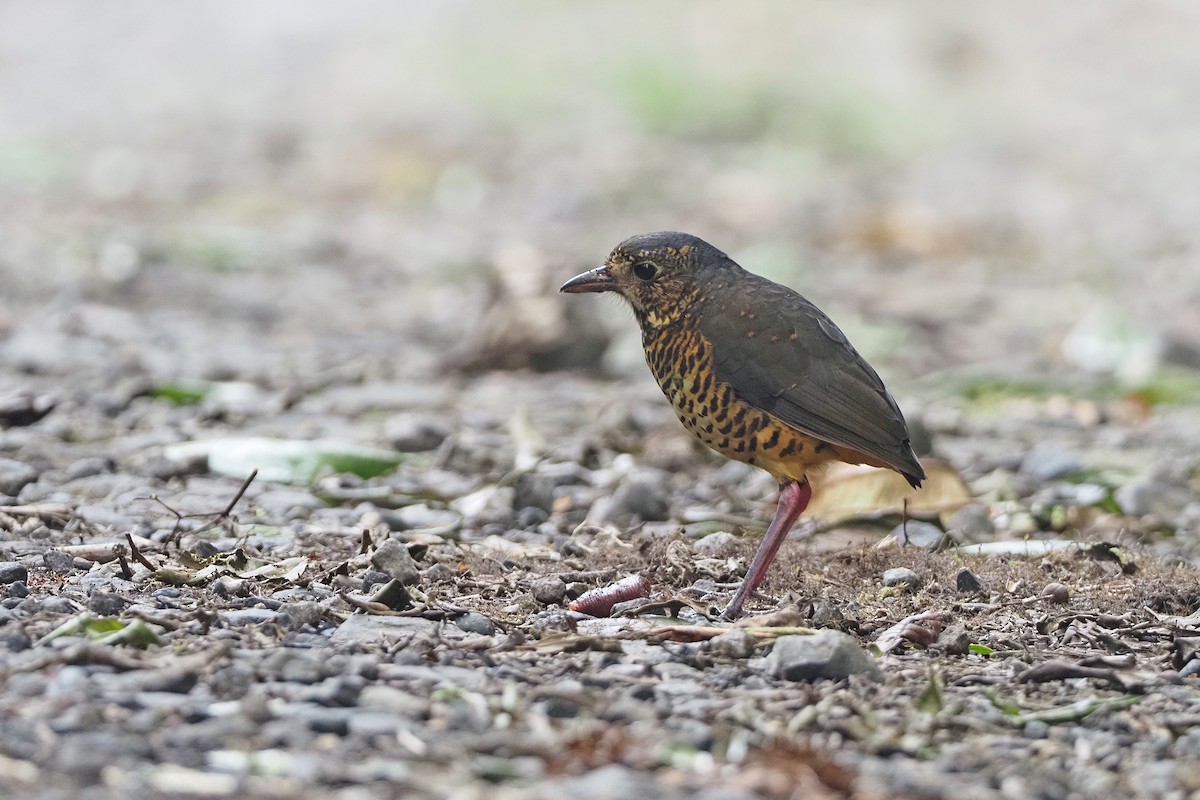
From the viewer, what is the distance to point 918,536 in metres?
5.59

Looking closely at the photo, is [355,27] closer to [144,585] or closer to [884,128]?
[884,128]

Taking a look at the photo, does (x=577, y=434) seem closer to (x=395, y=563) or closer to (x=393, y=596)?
→ (x=395, y=563)

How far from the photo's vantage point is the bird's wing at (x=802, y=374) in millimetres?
4824

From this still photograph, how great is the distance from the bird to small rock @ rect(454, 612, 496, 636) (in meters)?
0.78

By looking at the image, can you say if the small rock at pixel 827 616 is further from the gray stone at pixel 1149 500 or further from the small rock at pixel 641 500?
the gray stone at pixel 1149 500

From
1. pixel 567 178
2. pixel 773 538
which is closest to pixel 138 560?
pixel 773 538

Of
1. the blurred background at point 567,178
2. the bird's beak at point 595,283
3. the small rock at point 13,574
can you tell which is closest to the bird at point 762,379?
the bird's beak at point 595,283

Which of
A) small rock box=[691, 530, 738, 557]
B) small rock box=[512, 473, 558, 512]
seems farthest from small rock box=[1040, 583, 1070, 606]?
small rock box=[512, 473, 558, 512]

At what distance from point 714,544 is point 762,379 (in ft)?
2.49

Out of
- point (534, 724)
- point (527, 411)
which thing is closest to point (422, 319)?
point (527, 411)

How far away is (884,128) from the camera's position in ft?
59.5

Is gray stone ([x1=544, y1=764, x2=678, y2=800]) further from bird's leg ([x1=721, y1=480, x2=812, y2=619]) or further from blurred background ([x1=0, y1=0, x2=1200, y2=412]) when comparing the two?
blurred background ([x1=0, y1=0, x2=1200, y2=412])

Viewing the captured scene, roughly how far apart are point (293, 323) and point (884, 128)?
9.59m

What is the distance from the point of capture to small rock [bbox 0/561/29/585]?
170 inches
